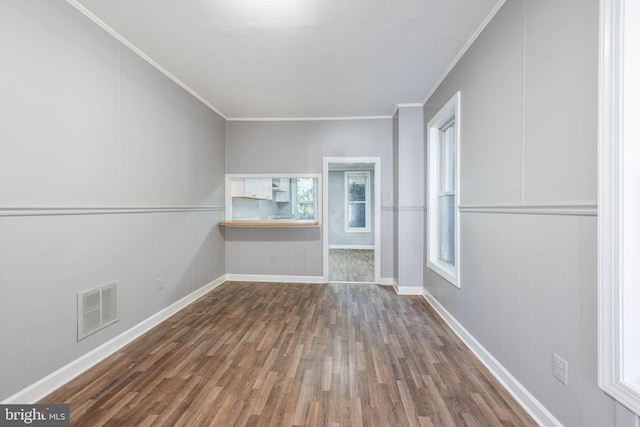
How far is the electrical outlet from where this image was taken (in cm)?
140

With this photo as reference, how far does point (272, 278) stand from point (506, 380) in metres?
3.35

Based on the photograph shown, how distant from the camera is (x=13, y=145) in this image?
1.63 m

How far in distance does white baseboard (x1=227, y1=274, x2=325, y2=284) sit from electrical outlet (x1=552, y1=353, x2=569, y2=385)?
130 inches

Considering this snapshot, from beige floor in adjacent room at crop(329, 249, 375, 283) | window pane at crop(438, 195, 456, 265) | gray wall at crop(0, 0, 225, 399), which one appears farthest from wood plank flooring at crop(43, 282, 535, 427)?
beige floor in adjacent room at crop(329, 249, 375, 283)

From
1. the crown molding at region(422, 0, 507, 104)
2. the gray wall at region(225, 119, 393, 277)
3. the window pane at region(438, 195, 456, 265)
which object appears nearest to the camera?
the crown molding at region(422, 0, 507, 104)

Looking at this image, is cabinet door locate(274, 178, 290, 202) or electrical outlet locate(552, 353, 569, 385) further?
cabinet door locate(274, 178, 290, 202)

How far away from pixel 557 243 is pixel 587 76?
0.76 metres

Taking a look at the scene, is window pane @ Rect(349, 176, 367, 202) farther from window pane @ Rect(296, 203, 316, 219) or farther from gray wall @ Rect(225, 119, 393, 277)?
gray wall @ Rect(225, 119, 393, 277)

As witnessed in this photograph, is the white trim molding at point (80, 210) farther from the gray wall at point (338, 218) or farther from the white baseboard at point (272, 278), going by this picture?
the gray wall at point (338, 218)

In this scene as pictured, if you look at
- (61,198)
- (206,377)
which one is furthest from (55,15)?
(206,377)

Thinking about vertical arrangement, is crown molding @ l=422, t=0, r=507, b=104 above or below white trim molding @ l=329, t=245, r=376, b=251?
above

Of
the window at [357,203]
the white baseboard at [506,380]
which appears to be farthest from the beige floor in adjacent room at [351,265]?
the white baseboard at [506,380]

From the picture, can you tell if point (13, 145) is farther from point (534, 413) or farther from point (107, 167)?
point (534, 413)

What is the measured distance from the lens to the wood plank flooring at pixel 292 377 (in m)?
1.63
